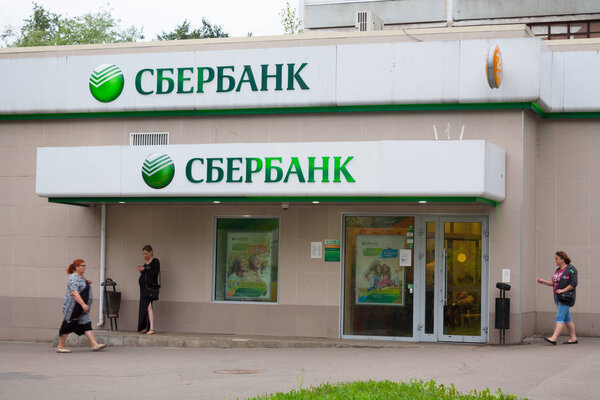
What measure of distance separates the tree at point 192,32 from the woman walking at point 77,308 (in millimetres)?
44009

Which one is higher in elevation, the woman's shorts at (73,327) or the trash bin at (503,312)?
the trash bin at (503,312)

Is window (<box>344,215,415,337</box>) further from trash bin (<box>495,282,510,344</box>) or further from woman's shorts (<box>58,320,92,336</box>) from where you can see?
woman's shorts (<box>58,320,92,336</box>)

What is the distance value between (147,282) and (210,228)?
179cm

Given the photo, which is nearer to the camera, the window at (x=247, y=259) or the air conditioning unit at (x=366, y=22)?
the window at (x=247, y=259)

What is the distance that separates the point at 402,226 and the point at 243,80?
4544mm

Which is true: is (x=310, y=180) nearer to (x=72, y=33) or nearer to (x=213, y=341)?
(x=213, y=341)

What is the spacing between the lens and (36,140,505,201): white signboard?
1580 cm

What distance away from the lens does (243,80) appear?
725 inches

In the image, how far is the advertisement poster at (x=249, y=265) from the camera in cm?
1861

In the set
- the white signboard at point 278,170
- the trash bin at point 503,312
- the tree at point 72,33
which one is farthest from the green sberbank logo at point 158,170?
the tree at point 72,33

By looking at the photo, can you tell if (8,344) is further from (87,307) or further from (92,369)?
(92,369)

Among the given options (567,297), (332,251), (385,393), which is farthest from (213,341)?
(385,393)

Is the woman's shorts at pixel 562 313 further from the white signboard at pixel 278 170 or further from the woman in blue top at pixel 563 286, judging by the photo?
the white signboard at pixel 278 170

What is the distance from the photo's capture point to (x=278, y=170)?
16.7m
